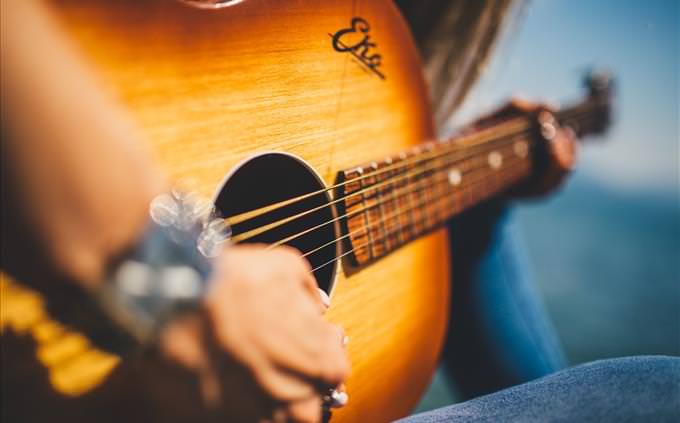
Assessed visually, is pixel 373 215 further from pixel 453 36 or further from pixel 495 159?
pixel 453 36

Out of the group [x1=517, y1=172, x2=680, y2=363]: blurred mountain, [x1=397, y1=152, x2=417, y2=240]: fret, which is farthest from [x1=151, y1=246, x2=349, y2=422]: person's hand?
[x1=517, y1=172, x2=680, y2=363]: blurred mountain

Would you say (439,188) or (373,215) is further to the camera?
(439,188)

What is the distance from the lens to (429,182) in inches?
27.6

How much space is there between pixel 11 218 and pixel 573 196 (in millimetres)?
3586

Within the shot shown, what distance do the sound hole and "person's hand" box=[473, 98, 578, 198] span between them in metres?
0.66

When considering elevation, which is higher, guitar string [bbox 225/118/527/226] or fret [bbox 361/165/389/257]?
guitar string [bbox 225/118/527/226]

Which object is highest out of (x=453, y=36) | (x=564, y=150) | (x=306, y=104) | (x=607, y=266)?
(x=453, y=36)

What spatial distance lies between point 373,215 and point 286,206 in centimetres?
14

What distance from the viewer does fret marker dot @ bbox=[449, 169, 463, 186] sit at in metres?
0.76

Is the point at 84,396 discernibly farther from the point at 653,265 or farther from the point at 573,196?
the point at 573,196

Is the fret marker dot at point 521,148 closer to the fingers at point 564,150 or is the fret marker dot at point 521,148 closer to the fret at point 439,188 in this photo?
the fingers at point 564,150

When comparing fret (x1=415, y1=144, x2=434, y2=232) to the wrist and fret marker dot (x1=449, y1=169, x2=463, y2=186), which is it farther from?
the wrist

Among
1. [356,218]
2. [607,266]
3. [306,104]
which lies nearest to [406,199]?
[356,218]

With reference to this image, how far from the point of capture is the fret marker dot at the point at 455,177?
2.49 feet
